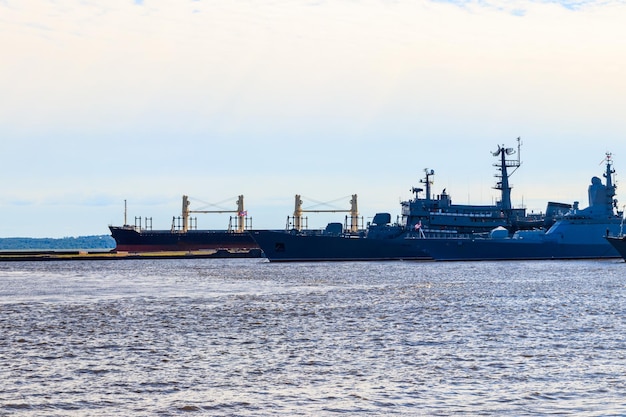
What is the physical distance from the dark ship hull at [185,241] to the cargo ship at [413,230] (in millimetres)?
50790

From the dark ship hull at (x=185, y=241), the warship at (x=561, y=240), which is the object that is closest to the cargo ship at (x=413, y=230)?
the warship at (x=561, y=240)

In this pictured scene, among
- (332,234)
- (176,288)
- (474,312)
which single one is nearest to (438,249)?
(332,234)

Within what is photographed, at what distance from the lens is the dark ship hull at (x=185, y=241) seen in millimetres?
156750

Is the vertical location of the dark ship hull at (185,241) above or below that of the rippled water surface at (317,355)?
above

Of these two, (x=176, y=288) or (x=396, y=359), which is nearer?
(x=396, y=359)

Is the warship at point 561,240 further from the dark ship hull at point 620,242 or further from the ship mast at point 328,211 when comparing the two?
the ship mast at point 328,211

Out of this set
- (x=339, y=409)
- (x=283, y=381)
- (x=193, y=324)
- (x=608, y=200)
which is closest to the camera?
(x=339, y=409)

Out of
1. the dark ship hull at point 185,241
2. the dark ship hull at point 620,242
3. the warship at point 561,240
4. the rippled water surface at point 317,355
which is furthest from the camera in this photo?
the dark ship hull at point 185,241

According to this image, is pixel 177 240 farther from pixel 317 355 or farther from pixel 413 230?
pixel 317 355

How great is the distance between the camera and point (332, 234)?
106812mm

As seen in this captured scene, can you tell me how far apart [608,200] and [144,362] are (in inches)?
3270

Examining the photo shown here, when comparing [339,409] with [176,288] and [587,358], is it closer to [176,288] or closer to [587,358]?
[587,358]

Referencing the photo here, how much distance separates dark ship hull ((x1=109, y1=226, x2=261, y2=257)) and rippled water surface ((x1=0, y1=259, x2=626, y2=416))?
10922cm

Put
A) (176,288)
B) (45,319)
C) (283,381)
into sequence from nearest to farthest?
(283,381)
(45,319)
(176,288)
